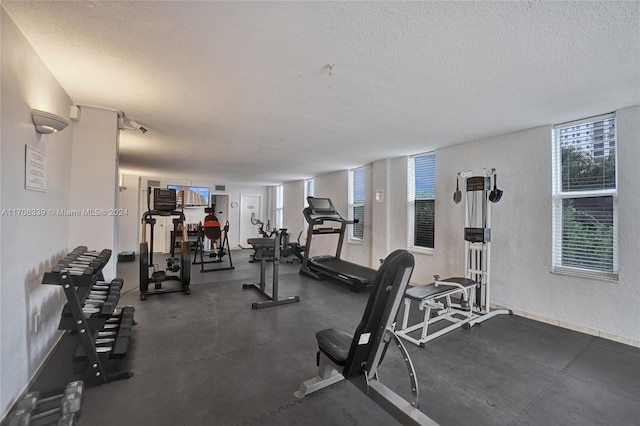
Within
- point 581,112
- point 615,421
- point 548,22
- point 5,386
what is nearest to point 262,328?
point 5,386

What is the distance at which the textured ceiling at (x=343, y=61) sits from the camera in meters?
1.55

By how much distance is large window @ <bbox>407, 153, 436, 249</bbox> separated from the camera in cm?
483

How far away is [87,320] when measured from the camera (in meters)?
2.08

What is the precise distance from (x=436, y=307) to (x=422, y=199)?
2248 millimetres

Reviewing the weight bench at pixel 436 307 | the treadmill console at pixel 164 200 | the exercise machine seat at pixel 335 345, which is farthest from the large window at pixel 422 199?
the treadmill console at pixel 164 200

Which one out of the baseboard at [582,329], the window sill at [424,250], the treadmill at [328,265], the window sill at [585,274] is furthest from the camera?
the window sill at [424,250]

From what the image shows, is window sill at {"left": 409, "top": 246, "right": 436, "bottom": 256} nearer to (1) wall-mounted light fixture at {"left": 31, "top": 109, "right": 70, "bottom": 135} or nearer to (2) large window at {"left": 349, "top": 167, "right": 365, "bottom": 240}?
(2) large window at {"left": 349, "top": 167, "right": 365, "bottom": 240}

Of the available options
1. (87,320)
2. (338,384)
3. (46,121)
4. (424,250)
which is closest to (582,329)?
(424,250)

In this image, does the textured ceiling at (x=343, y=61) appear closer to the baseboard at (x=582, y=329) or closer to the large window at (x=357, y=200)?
the baseboard at (x=582, y=329)

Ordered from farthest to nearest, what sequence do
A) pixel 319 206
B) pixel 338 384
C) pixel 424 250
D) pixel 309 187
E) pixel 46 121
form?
1. pixel 309 187
2. pixel 319 206
3. pixel 424 250
4. pixel 338 384
5. pixel 46 121

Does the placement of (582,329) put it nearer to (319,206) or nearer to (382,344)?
(382,344)

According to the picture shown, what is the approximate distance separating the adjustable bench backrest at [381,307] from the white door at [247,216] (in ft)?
29.5

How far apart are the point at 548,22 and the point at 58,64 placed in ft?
11.3

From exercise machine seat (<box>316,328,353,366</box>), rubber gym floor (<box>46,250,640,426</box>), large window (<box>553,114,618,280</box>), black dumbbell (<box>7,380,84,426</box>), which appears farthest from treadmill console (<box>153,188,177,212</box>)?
large window (<box>553,114,618,280</box>)
